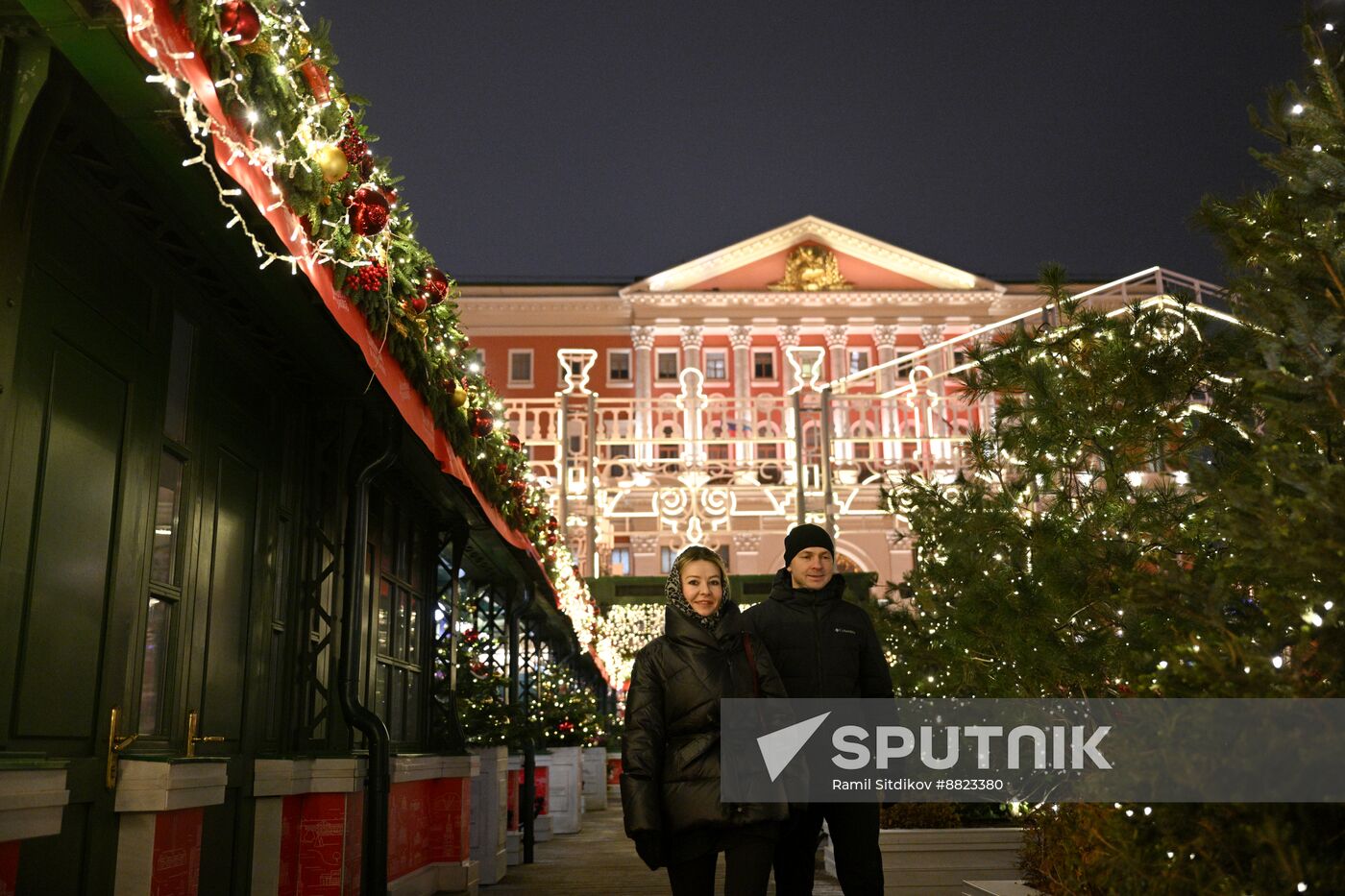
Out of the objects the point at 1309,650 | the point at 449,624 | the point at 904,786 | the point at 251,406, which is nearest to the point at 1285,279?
the point at 1309,650

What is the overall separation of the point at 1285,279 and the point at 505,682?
302 inches

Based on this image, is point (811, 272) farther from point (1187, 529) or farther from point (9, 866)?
point (9, 866)

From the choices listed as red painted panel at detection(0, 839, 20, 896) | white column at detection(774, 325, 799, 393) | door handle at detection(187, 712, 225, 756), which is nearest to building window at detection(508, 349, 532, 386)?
white column at detection(774, 325, 799, 393)

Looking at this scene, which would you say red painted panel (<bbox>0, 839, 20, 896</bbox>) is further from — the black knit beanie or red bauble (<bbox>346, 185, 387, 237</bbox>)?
the black knit beanie

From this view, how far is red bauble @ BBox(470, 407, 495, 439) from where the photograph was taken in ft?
22.3

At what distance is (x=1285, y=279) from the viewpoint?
3865 millimetres

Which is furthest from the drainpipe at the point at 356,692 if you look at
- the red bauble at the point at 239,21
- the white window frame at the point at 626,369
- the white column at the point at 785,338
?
the white window frame at the point at 626,369

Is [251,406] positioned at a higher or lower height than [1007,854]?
higher

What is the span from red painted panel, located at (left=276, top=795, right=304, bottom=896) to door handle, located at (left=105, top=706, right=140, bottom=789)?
66.7 inches

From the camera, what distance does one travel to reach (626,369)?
155 feet

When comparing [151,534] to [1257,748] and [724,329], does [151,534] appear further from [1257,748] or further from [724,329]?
[724,329]

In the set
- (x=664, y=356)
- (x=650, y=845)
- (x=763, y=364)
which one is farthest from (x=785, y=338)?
(x=650, y=845)

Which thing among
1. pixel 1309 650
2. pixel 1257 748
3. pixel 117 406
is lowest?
pixel 1257 748

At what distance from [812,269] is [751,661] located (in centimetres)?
4349
